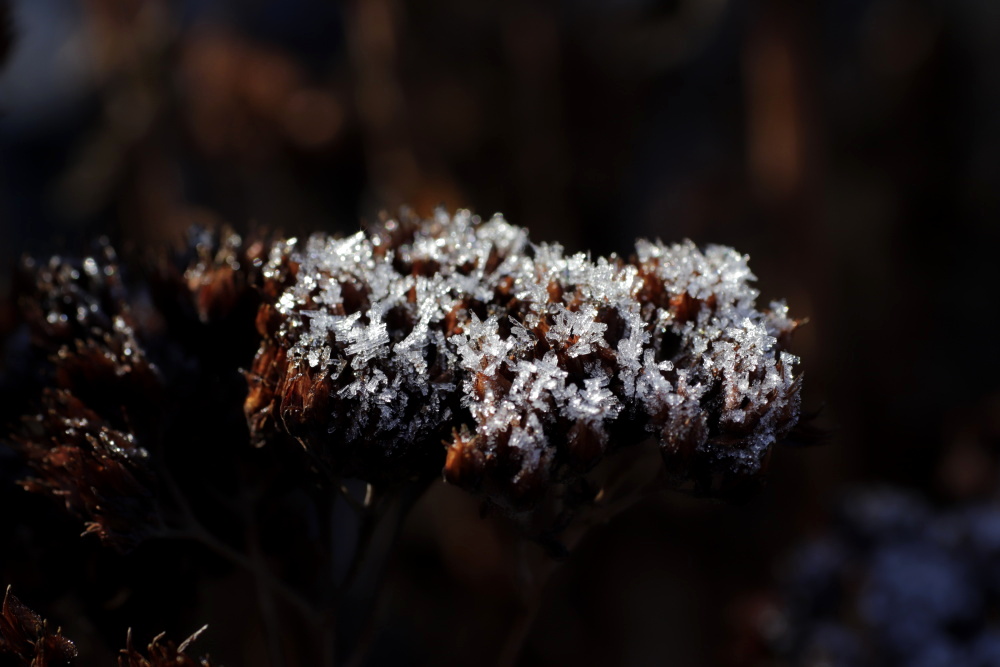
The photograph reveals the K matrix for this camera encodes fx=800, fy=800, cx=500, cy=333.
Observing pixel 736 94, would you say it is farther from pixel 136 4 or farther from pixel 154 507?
pixel 154 507


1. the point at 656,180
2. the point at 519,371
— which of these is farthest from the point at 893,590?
the point at 656,180

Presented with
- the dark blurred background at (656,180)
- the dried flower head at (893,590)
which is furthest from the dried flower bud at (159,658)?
the dried flower head at (893,590)

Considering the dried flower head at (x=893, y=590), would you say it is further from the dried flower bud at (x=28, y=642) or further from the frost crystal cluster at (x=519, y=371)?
the dried flower bud at (x=28, y=642)

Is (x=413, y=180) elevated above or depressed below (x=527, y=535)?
above

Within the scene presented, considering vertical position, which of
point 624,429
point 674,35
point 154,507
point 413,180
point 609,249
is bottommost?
point 154,507

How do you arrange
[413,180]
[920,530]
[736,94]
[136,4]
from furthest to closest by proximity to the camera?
[736,94] → [136,4] → [413,180] → [920,530]

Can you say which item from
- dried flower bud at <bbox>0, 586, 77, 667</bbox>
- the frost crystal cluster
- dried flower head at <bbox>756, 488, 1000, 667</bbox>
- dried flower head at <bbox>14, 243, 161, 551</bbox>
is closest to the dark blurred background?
dried flower head at <bbox>756, 488, 1000, 667</bbox>

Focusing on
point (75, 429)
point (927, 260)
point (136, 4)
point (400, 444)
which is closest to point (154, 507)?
point (75, 429)

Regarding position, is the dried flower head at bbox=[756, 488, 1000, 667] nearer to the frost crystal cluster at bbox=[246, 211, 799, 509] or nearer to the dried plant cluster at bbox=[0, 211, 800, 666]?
the dried plant cluster at bbox=[0, 211, 800, 666]
